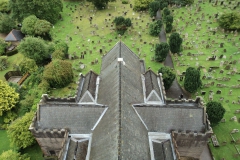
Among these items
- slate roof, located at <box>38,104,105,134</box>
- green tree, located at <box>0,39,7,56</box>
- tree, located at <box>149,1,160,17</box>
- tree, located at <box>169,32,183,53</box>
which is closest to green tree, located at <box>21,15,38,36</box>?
green tree, located at <box>0,39,7,56</box>

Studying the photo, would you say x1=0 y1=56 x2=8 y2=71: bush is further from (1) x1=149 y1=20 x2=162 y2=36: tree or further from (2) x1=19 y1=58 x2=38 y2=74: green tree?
(1) x1=149 y1=20 x2=162 y2=36: tree

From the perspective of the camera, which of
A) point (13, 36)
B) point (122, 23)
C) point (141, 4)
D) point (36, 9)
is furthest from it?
point (141, 4)

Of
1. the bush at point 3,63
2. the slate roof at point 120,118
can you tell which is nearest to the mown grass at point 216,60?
the slate roof at point 120,118

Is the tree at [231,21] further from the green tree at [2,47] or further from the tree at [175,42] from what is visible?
the green tree at [2,47]

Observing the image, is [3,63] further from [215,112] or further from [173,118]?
[215,112]

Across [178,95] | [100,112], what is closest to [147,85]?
[100,112]

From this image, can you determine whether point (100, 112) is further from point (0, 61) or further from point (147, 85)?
point (0, 61)

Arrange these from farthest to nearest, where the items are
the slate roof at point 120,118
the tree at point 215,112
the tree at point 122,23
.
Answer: the tree at point 122,23 → the tree at point 215,112 → the slate roof at point 120,118

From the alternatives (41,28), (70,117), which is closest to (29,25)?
(41,28)
